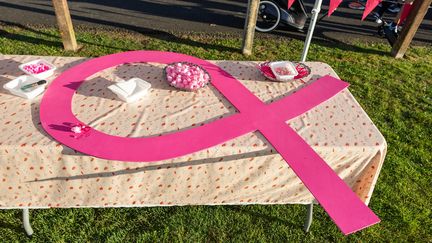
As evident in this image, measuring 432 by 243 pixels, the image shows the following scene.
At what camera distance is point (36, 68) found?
8.78 ft

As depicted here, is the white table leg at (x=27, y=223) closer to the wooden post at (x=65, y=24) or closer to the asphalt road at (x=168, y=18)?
the wooden post at (x=65, y=24)

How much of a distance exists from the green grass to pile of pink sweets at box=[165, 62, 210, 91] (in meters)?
1.20

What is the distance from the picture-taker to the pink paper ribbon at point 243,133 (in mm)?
1959

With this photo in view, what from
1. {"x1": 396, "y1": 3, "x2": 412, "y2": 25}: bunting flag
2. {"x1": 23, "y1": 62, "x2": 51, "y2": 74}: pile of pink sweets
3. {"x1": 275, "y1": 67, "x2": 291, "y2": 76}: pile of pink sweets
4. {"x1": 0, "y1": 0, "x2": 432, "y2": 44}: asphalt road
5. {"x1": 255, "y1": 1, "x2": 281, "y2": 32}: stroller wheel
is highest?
{"x1": 275, "y1": 67, "x2": 291, "y2": 76}: pile of pink sweets

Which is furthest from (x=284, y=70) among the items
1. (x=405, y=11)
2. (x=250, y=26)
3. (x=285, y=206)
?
(x=405, y=11)

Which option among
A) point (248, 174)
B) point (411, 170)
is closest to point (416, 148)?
point (411, 170)

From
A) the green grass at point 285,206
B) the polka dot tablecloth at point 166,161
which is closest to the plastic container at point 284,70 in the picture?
the polka dot tablecloth at point 166,161

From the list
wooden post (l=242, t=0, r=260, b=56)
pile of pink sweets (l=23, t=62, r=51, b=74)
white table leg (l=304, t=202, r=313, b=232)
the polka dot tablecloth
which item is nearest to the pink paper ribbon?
the polka dot tablecloth

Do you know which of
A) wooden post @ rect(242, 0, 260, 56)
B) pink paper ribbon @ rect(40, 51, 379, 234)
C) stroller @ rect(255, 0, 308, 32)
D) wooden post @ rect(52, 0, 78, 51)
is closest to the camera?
→ pink paper ribbon @ rect(40, 51, 379, 234)

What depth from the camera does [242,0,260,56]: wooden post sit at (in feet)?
16.2

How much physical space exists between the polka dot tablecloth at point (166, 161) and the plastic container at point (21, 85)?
5cm

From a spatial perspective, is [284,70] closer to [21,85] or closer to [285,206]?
[285,206]

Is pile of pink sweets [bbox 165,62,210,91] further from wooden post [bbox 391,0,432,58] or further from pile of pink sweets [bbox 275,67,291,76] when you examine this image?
wooden post [bbox 391,0,432,58]

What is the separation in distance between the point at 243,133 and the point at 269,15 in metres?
4.61
